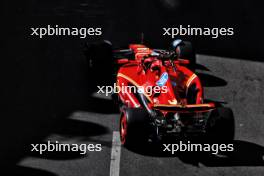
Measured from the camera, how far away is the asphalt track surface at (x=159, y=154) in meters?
10.1

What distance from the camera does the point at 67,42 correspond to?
17.2m

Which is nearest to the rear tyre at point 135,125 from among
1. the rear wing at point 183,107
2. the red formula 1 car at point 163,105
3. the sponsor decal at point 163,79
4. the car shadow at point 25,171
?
the red formula 1 car at point 163,105

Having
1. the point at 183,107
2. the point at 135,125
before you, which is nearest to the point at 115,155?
the point at 135,125

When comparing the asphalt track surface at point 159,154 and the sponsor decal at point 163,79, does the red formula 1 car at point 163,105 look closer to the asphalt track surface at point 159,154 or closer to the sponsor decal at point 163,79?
the sponsor decal at point 163,79

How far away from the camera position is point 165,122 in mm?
10391

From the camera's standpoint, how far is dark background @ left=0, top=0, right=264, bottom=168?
12.3 meters

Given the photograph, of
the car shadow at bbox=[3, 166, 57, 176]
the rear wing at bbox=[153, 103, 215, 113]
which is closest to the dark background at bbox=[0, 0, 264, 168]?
the car shadow at bbox=[3, 166, 57, 176]

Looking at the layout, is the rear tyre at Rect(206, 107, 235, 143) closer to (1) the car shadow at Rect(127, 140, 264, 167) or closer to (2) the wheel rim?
(1) the car shadow at Rect(127, 140, 264, 167)

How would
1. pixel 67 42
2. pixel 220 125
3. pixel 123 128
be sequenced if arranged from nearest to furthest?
1. pixel 220 125
2. pixel 123 128
3. pixel 67 42

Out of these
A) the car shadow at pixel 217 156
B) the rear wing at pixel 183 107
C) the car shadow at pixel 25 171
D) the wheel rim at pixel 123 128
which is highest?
the rear wing at pixel 183 107

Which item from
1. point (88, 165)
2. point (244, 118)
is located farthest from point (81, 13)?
point (88, 165)

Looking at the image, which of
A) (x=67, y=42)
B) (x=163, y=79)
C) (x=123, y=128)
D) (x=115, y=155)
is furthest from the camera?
(x=67, y=42)

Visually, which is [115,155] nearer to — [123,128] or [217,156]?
[123,128]

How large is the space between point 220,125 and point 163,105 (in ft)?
3.58
